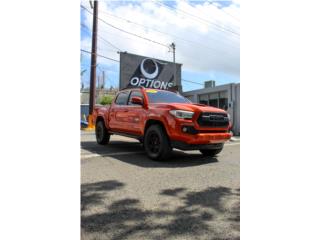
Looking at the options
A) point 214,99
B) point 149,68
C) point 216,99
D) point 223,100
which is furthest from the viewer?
point 149,68

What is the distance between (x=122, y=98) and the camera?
289 inches

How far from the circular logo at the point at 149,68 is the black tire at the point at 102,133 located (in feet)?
55.7

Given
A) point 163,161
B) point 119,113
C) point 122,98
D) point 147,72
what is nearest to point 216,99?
point 147,72

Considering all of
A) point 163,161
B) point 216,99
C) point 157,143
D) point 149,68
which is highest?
point 149,68

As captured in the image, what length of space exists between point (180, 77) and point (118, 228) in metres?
25.6

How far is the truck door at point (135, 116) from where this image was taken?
6.18m

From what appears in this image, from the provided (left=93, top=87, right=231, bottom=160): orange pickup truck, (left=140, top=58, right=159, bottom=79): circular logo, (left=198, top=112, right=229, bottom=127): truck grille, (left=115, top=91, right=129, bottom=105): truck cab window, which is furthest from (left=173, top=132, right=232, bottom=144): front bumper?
(left=140, top=58, right=159, bottom=79): circular logo

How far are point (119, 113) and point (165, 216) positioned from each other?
4.63m

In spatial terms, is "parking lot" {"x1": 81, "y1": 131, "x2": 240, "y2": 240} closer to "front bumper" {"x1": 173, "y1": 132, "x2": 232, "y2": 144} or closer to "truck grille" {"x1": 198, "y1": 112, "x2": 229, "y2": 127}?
"front bumper" {"x1": 173, "y1": 132, "x2": 232, "y2": 144}

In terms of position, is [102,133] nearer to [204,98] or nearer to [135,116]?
[135,116]
